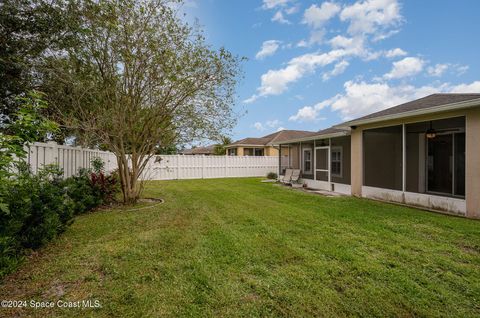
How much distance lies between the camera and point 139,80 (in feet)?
22.8

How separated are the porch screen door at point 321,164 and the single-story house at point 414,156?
0.04 metres

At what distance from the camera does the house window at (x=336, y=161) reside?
1166cm

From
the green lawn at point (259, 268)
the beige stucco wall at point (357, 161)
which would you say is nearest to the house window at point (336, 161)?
the beige stucco wall at point (357, 161)

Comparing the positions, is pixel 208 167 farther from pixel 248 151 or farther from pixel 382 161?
pixel 382 161

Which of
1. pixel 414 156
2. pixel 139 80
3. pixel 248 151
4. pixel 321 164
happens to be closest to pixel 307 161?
pixel 321 164

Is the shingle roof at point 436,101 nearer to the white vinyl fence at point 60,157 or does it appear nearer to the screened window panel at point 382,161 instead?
the screened window panel at point 382,161

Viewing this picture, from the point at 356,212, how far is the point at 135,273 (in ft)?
19.0

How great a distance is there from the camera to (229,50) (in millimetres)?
7387

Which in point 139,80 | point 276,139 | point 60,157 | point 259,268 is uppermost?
point 139,80

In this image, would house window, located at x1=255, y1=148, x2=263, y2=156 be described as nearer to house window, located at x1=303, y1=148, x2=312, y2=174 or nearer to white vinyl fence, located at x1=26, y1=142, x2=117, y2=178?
house window, located at x1=303, y1=148, x2=312, y2=174

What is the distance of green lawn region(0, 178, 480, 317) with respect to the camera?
239 centimetres

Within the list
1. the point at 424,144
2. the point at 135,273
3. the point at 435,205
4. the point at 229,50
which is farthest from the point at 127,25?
the point at 424,144

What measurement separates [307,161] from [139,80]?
1036 cm

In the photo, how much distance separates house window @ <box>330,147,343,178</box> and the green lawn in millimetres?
6152
